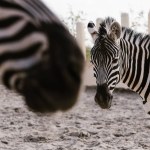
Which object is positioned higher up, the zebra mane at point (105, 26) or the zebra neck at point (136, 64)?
the zebra mane at point (105, 26)

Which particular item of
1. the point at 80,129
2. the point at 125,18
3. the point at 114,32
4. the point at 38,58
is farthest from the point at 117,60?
the point at 125,18

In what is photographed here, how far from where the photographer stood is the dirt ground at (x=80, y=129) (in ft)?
17.7

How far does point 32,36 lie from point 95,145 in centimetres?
451

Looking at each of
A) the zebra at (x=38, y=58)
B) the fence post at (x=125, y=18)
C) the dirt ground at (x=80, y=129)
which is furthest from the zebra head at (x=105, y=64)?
the fence post at (x=125, y=18)

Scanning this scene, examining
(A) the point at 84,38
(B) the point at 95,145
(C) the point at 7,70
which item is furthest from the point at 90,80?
(C) the point at 7,70

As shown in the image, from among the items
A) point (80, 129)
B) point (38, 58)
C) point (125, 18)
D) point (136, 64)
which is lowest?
point (80, 129)

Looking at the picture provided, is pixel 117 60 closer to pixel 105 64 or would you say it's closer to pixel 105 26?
pixel 105 64

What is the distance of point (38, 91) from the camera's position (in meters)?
0.96

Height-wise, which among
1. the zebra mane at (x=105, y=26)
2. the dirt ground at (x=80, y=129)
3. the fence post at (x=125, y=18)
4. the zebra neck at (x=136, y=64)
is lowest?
the dirt ground at (x=80, y=129)

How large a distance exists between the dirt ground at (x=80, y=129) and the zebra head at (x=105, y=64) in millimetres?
426

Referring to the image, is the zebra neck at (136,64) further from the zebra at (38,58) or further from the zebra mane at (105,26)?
the zebra at (38,58)

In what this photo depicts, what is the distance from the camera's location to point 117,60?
15.3 feet

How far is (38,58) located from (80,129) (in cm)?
537

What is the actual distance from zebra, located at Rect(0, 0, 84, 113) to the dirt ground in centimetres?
322
